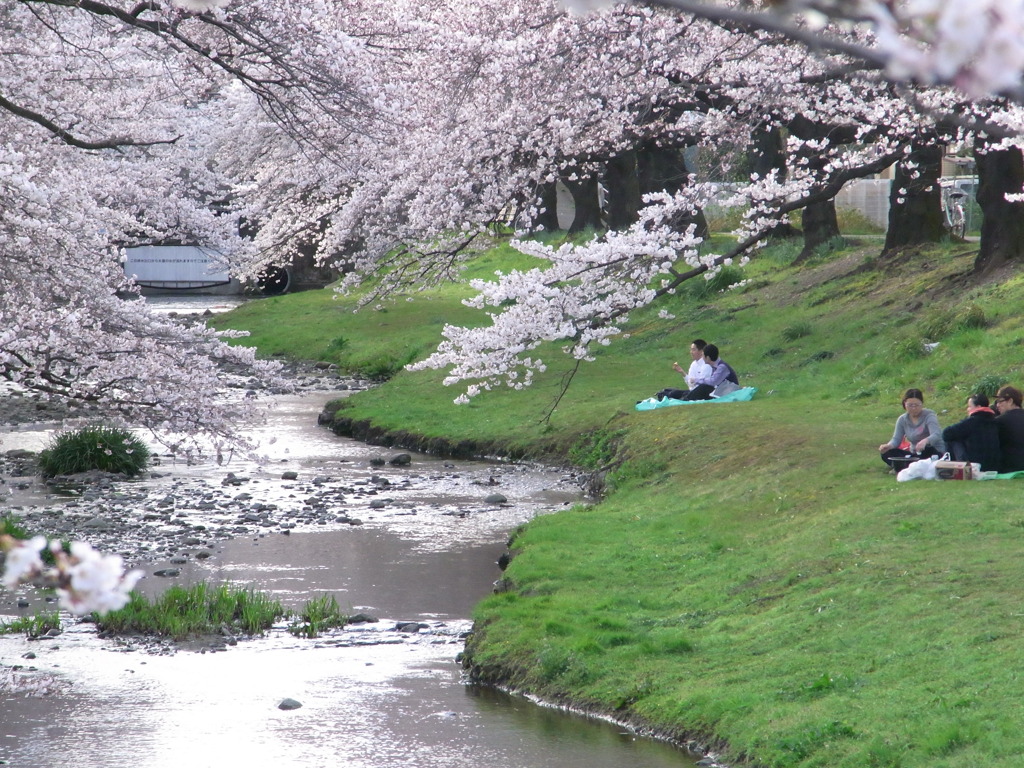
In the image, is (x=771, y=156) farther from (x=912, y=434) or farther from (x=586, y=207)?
(x=912, y=434)

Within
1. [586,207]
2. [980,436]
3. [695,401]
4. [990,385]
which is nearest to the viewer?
[980,436]

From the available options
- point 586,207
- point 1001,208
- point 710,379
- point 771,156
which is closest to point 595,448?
point 710,379

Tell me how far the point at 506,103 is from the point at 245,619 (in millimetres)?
8111

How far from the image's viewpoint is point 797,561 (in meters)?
11.2

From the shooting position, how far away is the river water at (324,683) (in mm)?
9023

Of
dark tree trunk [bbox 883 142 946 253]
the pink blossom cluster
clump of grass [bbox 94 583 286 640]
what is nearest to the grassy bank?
dark tree trunk [bbox 883 142 946 253]

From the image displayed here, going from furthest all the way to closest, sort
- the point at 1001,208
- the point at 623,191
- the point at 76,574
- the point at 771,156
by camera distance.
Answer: the point at 623,191
the point at 771,156
the point at 1001,208
the point at 76,574

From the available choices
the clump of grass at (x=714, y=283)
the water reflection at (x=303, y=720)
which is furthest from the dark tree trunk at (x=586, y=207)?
the water reflection at (x=303, y=720)

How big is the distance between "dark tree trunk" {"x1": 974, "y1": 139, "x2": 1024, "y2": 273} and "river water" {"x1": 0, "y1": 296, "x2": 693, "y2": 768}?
9401 mm

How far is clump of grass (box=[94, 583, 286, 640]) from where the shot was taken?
1205 centimetres

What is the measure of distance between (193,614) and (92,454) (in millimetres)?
8988

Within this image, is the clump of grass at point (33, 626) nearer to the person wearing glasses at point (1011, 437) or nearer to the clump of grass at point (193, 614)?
the clump of grass at point (193, 614)

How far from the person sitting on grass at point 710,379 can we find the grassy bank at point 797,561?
82 cm

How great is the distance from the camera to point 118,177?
62.5 feet
